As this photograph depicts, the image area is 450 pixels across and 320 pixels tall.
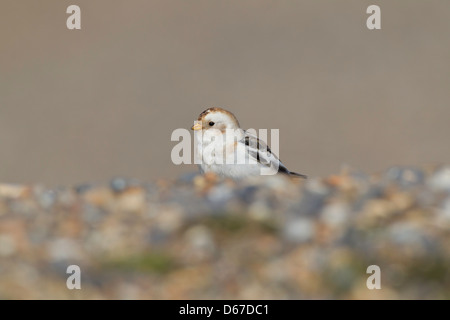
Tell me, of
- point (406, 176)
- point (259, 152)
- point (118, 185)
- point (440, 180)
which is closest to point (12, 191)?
point (118, 185)

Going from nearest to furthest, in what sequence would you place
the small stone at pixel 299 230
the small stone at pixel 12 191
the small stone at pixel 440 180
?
1. the small stone at pixel 299 230
2. the small stone at pixel 440 180
3. the small stone at pixel 12 191

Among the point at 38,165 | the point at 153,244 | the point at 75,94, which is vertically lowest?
the point at 153,244

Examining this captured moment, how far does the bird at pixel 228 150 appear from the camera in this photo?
7305 millimetres

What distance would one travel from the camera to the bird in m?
7.30

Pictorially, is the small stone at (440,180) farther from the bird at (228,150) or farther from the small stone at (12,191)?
the small stone at (12,191)

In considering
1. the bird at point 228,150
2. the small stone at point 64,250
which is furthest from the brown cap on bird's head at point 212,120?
the small stone at point 64,250

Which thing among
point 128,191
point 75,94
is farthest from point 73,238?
point 75,94

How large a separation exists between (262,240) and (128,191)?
4.31 feet

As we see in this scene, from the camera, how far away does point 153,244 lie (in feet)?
17.2

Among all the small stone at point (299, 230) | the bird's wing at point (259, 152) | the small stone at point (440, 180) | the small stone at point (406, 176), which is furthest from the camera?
the bird's wing at point (259, 152)

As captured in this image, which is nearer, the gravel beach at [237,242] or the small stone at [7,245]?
the gravel beach at [237,242]

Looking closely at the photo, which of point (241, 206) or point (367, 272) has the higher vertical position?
point (241, 206)

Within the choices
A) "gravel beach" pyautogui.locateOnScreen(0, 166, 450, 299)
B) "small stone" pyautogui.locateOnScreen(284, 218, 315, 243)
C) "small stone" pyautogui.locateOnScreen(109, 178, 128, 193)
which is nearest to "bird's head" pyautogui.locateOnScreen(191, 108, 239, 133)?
"small stone" pyautogui.locateOnScreen(109, 178, 128, 193)
